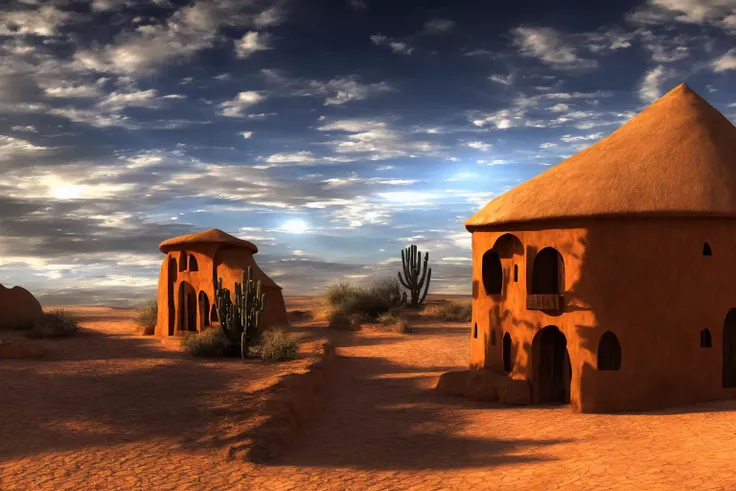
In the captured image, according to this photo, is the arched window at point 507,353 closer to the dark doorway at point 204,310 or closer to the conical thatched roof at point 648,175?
the conical thatched roof at point 648,175

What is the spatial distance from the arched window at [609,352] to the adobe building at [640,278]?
0.02 meters

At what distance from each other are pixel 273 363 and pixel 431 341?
28.0 ft

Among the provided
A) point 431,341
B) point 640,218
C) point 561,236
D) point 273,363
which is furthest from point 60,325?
point 640,218

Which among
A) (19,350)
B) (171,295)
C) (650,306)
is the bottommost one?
(19,350)

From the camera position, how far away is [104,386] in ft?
49.0

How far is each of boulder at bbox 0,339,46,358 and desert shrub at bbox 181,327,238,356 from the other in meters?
3.92

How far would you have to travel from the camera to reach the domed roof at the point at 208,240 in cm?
2525

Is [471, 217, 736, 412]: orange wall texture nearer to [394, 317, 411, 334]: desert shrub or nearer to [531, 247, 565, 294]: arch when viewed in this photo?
[531, 247, 565, 294]: arch

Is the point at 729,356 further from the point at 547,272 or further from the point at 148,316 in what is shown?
the point at 148,316

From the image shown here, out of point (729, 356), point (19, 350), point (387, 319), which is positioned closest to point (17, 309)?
point (19, 350)

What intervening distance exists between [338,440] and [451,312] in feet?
72.1

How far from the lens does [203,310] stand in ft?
82.9

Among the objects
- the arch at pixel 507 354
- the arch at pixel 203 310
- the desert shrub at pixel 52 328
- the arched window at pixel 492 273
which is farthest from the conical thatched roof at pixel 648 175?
the desert shrub at pixel 52 328

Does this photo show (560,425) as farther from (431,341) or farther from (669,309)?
(431,341)
